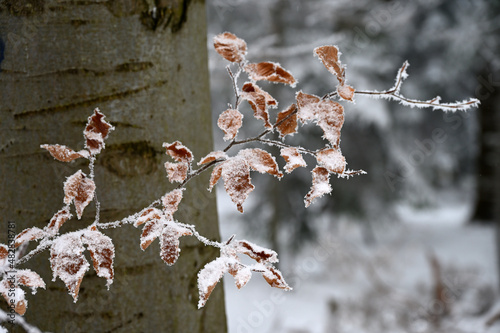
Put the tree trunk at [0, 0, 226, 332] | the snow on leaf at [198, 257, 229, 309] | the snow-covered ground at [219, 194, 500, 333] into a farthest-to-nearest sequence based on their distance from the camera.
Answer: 1. the snow-covered ground at [219, 194, 500, 333]
2. the tree trunk at [0, 0, 226, 332]
3. the snow on leaf at [198, 257, 229, 309]

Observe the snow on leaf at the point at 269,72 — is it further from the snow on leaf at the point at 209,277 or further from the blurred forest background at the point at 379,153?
the blurred forest background at the point at 379,153

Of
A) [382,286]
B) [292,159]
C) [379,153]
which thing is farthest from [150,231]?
[379,153]

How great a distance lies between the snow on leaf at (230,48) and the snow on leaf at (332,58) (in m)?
0.12

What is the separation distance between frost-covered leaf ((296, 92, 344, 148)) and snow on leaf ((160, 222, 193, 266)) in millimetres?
239

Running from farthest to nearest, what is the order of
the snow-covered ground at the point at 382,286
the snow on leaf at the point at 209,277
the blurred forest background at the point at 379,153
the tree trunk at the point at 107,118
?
the blurred forest background at the point at 379,153
the snow-covered ground at the point at 382,286
the tree trunk at the point at 107,118
the snow on leaf at the point at 209,277

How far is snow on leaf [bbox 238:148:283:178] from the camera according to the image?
0.60 meters

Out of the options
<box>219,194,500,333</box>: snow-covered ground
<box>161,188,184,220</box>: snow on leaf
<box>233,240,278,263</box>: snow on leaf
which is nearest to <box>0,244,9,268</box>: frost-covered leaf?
<box>161,188,184,220</box>: snow on leaf

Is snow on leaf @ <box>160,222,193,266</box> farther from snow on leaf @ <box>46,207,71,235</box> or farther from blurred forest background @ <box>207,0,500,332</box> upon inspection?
blurred forest background @ <box>207,0,500,332</box>

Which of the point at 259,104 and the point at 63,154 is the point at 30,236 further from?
the point at 259,104

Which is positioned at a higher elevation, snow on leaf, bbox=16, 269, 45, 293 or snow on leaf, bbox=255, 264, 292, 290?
snow on leaf, bbox=255, 264, 292, 290

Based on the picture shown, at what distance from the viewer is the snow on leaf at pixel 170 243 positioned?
0.57m

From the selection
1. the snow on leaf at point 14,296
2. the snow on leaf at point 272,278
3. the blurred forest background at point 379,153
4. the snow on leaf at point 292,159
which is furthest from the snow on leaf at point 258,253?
the blurred forest background at point 379,153

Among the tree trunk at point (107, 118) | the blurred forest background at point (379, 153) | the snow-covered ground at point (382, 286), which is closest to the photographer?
the tree trunk at point (107, 118)

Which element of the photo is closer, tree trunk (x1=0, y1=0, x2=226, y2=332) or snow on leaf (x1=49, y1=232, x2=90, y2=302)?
snow on leaf (x1=49, y1=232, x2=90, y2=302)
